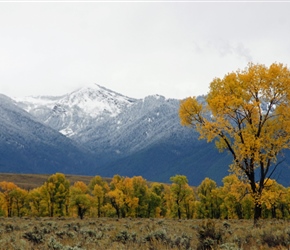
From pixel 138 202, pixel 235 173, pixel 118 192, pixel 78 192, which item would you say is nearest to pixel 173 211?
pixel 138 202

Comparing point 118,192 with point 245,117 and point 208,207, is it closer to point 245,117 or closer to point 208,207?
point 208,207

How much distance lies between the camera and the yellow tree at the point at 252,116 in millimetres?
28505

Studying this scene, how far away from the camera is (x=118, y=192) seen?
108 metres

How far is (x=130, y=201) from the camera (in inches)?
4345

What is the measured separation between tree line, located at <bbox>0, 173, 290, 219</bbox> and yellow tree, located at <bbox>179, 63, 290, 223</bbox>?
2998 inches

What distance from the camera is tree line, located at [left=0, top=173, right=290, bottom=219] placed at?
352 ft

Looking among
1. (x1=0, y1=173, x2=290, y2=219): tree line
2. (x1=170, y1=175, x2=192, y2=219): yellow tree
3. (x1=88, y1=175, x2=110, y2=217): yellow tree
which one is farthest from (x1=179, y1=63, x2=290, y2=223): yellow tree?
(x1=88, y1=175, x2=110, y2=217): yellow tree

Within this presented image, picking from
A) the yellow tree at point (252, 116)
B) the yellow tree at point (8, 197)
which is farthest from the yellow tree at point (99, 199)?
the yellow tree at point (252, 116)

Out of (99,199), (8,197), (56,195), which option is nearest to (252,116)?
(56,195)

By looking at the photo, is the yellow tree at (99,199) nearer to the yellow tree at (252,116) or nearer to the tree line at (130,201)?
the tree line at (130,201)

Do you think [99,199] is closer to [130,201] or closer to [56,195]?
[130,201]

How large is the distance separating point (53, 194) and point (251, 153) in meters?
87.5

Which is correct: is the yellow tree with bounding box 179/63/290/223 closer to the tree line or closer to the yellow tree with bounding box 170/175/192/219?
the tree line

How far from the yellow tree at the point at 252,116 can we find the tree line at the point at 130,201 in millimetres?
76142
